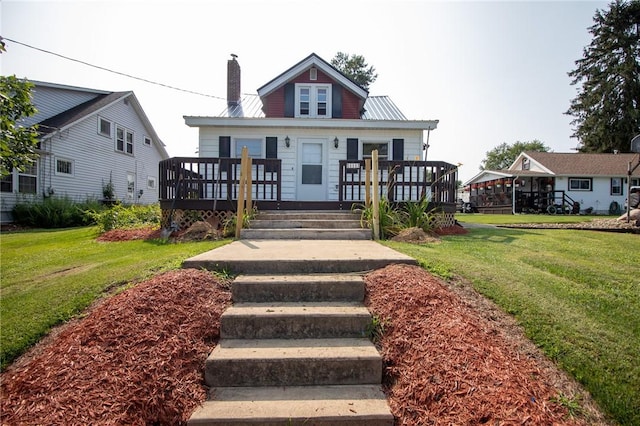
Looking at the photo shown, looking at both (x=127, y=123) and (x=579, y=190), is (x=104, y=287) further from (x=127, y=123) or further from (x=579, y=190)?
(x=579, y=190)

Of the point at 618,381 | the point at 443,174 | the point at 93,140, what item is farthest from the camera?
the point at 93,140

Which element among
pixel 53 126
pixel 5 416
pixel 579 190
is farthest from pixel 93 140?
pixel 579 190

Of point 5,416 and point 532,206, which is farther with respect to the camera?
point 532,206

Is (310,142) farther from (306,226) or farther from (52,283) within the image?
(52,283)

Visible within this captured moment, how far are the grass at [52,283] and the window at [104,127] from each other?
1338 cm

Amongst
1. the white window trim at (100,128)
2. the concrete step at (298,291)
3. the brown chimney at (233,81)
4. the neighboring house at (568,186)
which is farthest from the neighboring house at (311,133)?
the neighboring house at (568,186)

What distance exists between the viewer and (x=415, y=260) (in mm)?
3594

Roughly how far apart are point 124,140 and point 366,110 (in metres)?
14.9

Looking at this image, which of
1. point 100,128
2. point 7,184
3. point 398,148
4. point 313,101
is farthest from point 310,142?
point 100,128

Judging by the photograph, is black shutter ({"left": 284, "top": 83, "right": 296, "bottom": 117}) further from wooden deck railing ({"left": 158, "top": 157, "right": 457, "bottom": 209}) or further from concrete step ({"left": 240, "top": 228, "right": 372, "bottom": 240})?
concrete step ({"left": 240, "top": 228, "right": 372, "bottom": 240})

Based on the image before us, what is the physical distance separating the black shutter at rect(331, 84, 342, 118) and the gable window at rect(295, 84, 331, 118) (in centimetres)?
13

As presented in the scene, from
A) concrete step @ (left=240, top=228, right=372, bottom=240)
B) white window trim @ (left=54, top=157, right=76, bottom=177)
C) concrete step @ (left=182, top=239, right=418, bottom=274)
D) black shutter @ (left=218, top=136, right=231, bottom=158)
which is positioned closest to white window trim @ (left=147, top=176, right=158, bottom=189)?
white window trim @ (left=54, top=157, right=76, bottom=177)

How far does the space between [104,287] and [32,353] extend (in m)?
0.91

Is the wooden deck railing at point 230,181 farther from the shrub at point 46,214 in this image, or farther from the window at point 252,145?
the shrub at point 46,214
